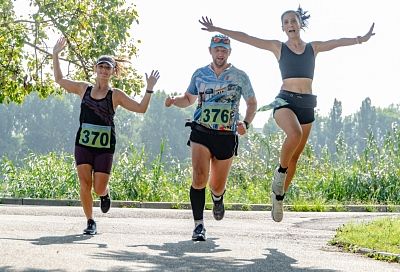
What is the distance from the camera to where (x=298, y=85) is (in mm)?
9586

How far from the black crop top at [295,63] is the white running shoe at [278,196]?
1.04 meters

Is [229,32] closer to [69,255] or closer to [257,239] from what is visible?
[257,239]

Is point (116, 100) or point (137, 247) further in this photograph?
point (116, 100)

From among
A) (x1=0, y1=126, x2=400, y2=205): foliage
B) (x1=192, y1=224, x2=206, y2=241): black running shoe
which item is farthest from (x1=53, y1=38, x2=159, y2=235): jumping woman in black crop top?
(x1=0, y1=126, x2=400, y2=205): foliage

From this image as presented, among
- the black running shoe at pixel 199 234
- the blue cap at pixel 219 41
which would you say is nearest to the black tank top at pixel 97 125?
the black running shoe at pixel 199 234

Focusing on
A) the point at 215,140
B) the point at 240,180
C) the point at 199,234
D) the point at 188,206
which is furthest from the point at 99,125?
the point at 240,180

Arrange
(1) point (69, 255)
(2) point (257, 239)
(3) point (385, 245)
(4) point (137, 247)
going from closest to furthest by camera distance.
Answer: (1) point (69, 255) → (4) point (137, 247) → (3) point (385, 245) → (2) point (257, 239)

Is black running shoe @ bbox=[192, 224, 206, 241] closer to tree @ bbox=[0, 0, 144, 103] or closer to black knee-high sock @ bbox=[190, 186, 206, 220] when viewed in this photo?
black knee-high sock @ bbox=[190, 186, 206, 220]

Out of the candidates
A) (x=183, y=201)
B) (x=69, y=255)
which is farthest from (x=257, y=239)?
(x=183, y=201)

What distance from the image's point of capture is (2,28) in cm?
2427

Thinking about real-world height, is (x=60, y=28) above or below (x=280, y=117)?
above

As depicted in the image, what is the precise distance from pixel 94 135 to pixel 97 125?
0.11 m

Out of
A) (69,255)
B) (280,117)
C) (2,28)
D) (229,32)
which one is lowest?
(69,255)

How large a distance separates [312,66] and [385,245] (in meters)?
1.93
